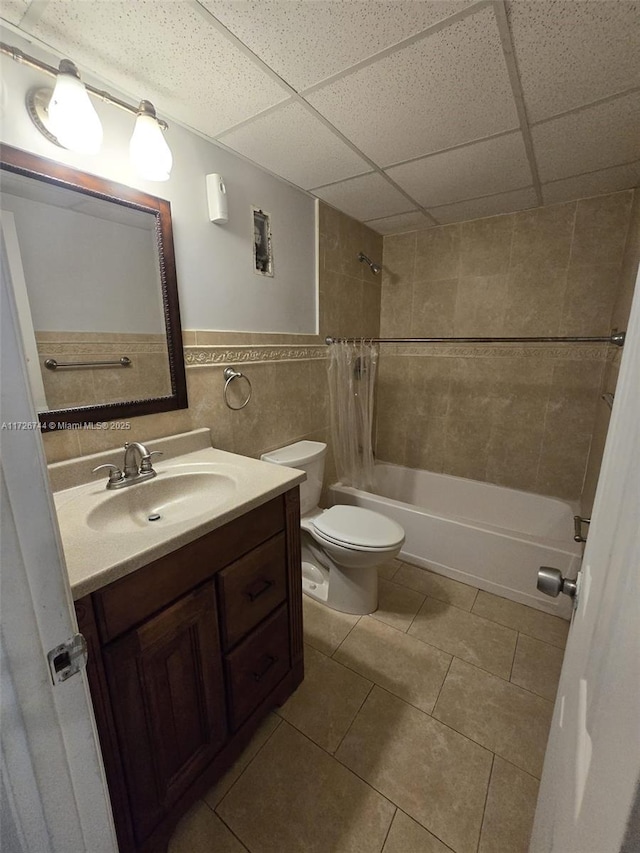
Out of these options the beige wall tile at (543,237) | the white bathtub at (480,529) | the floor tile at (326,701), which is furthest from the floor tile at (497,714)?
the beige wall tile at (543,237)

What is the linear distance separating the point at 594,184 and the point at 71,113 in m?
2.34

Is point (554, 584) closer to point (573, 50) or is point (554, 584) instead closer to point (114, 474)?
point (114, 474)

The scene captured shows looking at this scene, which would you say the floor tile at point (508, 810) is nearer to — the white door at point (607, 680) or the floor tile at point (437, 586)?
the white door at point (607, 680)

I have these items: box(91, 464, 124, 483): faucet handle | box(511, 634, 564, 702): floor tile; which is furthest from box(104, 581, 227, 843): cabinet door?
box(511, 634, 564, 702): floor tile

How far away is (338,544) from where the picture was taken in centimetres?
159

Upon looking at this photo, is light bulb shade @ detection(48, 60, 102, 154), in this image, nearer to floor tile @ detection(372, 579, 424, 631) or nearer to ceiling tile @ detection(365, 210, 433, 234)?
ceiling tile @ detection(365, 210, 433, 234)

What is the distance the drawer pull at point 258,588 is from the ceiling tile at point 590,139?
1.99m

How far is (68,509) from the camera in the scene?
0.97 meters

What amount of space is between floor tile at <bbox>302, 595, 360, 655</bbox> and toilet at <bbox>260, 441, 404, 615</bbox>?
0.13 feet

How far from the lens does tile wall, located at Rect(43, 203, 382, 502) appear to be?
4.45ft

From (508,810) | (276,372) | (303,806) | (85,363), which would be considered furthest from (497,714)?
(85,363)

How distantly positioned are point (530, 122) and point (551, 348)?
1.29 m

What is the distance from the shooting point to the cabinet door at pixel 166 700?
2.56ft

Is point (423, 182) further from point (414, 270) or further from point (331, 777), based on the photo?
point (331, 777)
